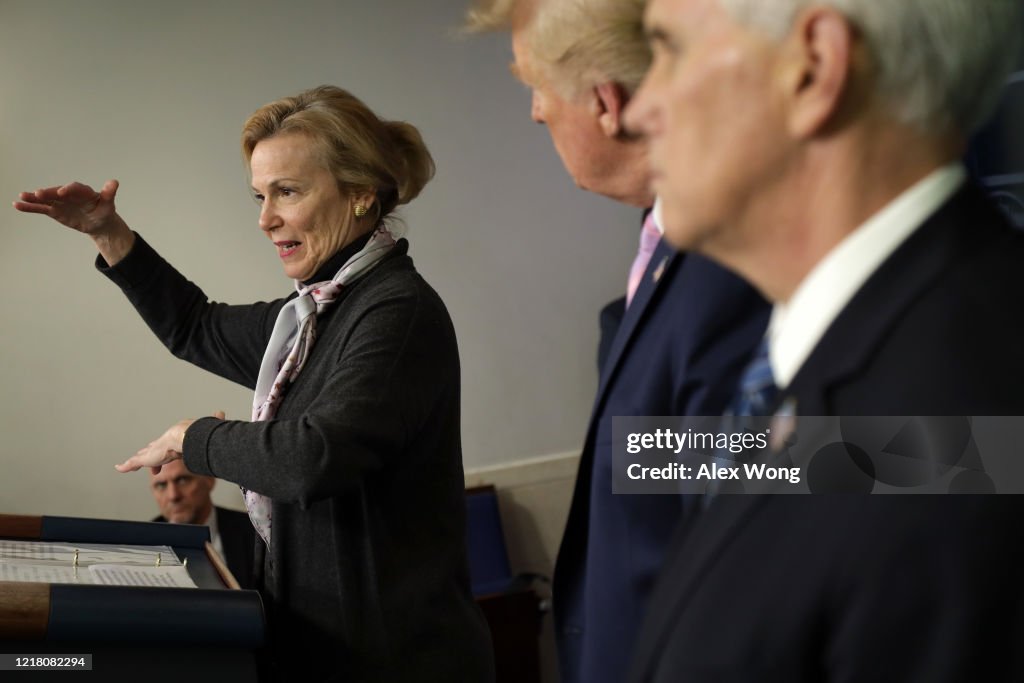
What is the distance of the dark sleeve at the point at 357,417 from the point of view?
1604 mm

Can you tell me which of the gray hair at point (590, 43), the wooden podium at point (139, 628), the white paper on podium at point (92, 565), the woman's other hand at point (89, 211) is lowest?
the wooden podium at point (139, 628)

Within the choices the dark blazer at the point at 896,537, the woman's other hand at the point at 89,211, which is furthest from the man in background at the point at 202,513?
the dark blazer at the point at 896,537

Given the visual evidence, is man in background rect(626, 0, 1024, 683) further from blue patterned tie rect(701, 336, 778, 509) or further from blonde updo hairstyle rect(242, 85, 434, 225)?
blonde updo hairstyle rect(242, 85, 434, 225)

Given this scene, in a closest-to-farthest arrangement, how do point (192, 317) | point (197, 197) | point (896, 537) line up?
point (896, 537), point (192, 317), point (197, 197)

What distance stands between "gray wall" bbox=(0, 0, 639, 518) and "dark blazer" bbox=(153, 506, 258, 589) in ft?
1.37

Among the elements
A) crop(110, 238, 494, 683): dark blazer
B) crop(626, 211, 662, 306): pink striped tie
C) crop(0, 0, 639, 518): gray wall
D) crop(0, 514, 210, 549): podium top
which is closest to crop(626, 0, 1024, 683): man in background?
crop(626, 211, 662, 306): pink striped tie

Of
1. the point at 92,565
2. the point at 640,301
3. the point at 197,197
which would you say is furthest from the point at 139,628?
the point at 197,197

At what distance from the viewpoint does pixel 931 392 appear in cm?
69

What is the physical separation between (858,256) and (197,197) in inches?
147

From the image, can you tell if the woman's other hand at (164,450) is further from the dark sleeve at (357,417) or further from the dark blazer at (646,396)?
the dark blazer at (646,396)

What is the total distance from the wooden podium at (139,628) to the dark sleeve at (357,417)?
209mm

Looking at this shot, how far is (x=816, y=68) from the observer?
726 millimetres

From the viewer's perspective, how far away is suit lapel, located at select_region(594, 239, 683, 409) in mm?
1216

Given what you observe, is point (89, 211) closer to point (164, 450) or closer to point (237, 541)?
point (164, 450)
